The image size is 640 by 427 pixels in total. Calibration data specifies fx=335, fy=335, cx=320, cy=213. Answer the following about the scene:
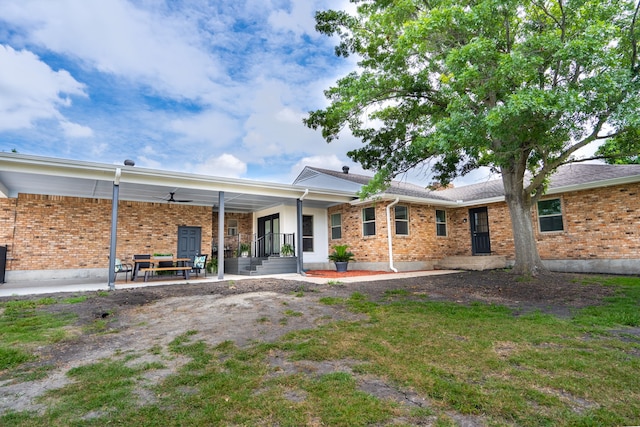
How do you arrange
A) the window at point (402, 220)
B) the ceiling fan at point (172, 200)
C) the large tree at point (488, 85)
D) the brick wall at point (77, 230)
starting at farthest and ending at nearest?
the window at point (402, 220) → the ceiling fan at point (172, 200) → the brick wall at point (77, 230) → the large tree at point (488, 85)

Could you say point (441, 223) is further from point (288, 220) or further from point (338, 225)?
point (288, 220)

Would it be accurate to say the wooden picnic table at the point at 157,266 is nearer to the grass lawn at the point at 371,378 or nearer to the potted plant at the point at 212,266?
the potted plant at the point at 212,266

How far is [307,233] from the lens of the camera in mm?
14898

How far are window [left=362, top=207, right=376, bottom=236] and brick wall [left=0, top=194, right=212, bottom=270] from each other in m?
7.05

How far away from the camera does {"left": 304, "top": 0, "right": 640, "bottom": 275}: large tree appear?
598 centimetres

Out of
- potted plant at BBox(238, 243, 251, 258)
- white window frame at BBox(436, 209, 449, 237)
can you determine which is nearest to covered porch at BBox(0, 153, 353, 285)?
potted plant at BBox(238, 243, 251, 258)

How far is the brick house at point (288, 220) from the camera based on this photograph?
9953 mm

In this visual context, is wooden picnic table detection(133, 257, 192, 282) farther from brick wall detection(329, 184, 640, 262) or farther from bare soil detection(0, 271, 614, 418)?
brick wall detection(329, 184, 640, 262)

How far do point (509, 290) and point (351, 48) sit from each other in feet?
26.5

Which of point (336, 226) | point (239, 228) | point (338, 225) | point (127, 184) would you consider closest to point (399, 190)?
point (338, 225)

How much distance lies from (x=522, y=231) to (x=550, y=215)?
11.8 ft

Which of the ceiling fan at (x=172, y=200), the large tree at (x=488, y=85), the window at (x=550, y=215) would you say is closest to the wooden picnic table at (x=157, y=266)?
the ceiling fan at (x=172, y=200)

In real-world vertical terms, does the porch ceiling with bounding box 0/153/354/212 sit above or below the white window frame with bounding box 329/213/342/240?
above

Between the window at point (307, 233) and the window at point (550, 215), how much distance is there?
8853 millimetres
